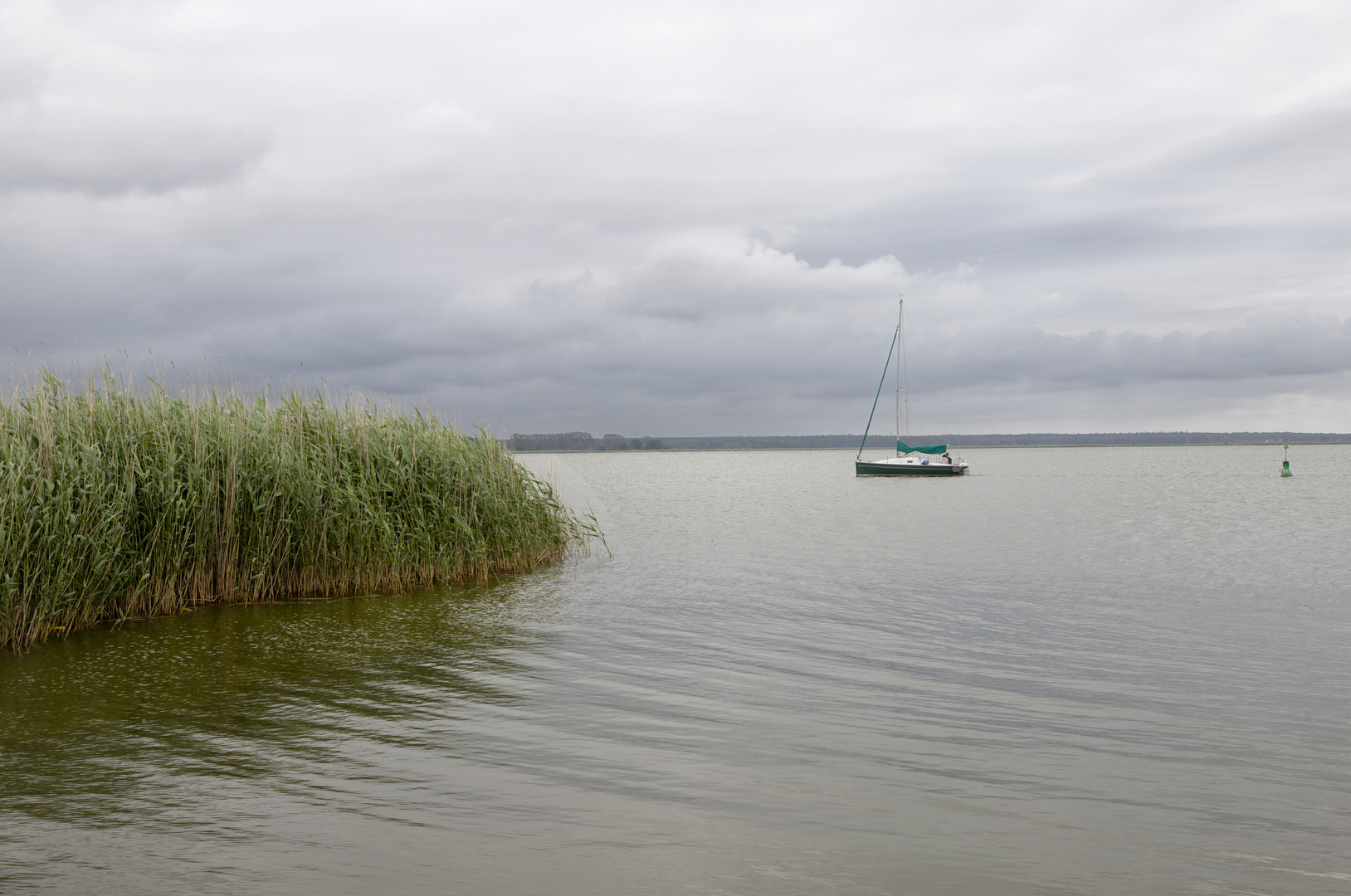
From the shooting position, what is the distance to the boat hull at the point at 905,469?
7319 centimetres

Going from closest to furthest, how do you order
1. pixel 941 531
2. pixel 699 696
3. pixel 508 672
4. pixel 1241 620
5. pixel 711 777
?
pixel 711 777, pixel 699 696, pixel 508 672, pixel 1241 620, pixel 941 531

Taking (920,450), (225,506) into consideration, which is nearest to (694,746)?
(225,506)

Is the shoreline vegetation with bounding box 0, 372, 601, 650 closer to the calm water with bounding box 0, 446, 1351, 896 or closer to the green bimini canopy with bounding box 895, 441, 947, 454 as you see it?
the calm water with bounding box 0, 446, 1351, 896

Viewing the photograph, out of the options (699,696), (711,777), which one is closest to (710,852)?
(711,777)

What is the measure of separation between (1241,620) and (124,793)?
1443 cm

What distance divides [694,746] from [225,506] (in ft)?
31.2

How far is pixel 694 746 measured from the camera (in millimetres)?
7289

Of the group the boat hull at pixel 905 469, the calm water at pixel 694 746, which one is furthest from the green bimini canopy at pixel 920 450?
the calm water at pixel 694 746

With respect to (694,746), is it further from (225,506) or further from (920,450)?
(920,450)

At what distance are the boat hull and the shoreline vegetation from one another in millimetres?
59603

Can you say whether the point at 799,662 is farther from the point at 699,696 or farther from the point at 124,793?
the point at 124,793

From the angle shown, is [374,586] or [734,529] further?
[734,529]

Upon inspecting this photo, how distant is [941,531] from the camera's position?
28.4 m

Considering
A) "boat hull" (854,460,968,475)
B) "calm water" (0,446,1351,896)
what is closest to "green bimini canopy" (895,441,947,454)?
"boat hull" (854,460,968,475)
